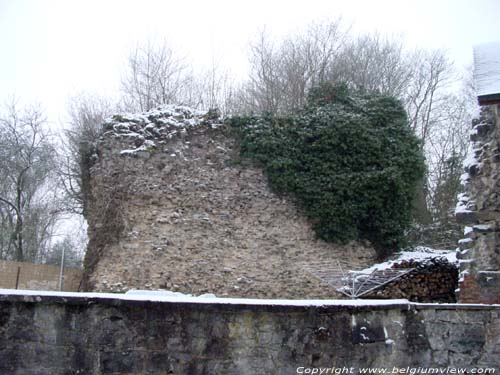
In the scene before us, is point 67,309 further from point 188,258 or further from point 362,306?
point 188,258

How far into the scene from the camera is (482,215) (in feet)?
25.3

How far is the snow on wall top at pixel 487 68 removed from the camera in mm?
7735

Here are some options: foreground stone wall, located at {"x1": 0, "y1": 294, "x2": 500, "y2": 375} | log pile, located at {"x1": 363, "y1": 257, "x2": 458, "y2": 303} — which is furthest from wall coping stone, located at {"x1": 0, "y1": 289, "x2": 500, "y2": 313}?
log pile, located at {"x1": 363, "y1": 257, "x2": 458, "y2": 303}

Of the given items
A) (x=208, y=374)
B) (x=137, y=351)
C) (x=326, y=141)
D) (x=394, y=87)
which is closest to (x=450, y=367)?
(x=208, y=374)

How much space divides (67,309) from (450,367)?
2.70m

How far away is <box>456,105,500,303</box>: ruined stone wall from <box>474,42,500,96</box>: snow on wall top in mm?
359

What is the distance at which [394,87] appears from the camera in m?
21.4

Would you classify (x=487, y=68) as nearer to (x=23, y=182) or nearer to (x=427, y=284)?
(x=427, y=284)

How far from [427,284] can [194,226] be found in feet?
17.5

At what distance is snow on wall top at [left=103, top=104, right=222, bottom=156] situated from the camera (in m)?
13.0

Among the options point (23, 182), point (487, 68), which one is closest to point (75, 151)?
point (23, 182)

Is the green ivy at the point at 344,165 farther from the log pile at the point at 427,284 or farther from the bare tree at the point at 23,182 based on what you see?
the bare tree at the point at 23,182

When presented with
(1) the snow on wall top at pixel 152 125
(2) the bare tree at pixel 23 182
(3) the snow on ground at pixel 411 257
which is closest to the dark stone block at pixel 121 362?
(3) the snow on ground at pixel 411 257

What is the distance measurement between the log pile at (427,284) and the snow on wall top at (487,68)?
4.38 metres
